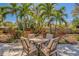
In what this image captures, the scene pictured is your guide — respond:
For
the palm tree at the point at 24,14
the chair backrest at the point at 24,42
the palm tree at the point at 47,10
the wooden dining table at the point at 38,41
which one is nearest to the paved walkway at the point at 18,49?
the chair backrest at the point at 24,42

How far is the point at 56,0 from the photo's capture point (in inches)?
157

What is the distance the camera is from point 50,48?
3965 millimetres

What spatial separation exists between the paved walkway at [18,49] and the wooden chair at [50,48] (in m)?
0.07

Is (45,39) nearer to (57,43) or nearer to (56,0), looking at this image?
(57,43)

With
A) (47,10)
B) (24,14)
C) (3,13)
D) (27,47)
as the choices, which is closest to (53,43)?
(27,47)

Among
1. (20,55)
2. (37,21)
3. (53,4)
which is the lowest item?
(20,55)

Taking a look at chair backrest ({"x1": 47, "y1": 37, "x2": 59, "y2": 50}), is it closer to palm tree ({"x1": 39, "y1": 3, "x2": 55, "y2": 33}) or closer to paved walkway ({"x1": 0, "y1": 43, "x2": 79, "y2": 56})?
paved walkway ({"x1": 0, "y1": 43, "x2": 79, "y2": 56})

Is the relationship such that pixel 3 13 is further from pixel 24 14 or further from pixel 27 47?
pixel 27 47

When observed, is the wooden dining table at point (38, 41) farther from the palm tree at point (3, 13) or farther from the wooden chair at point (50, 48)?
the palm tree at point (3, 13)

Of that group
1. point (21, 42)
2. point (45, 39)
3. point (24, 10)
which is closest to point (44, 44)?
point (45, 39)

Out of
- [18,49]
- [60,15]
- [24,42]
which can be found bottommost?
[18,49]

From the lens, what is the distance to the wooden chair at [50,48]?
3.95 m

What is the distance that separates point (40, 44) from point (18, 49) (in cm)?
35

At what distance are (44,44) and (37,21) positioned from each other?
38cm
